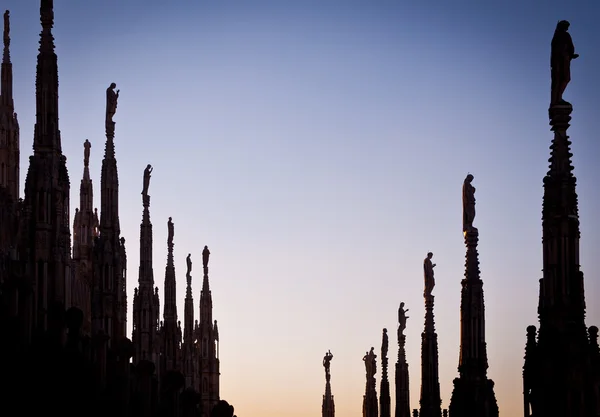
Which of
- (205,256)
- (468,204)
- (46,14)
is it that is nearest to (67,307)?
(46,14)

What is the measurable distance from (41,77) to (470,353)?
10.5 m

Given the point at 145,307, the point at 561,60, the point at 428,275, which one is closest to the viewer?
the point at 561,60

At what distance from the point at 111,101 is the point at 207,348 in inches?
1109

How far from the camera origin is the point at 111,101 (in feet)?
130

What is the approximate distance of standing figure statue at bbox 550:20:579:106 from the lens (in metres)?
19.3

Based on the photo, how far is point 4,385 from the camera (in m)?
16.8

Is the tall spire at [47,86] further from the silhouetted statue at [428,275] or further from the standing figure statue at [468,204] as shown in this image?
the silhouetted statue at [428,275]

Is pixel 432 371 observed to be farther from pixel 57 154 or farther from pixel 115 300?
pixel 57 154

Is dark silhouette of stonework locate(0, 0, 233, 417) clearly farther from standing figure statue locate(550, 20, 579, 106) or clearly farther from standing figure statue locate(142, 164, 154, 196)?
standing figure statue locate(550, 20, 579, 106)

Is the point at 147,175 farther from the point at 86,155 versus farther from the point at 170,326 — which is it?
the point at 86,155

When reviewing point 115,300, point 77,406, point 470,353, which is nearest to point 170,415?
point 77,406

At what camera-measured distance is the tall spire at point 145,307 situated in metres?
46.2

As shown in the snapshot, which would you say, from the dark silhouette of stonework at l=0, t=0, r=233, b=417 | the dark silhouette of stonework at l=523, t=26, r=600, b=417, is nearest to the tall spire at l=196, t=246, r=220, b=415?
the dark silhouette of stonework at l=0, t=0, r=233, b=417

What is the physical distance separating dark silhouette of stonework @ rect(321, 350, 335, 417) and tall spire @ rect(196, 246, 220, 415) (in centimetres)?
1479
